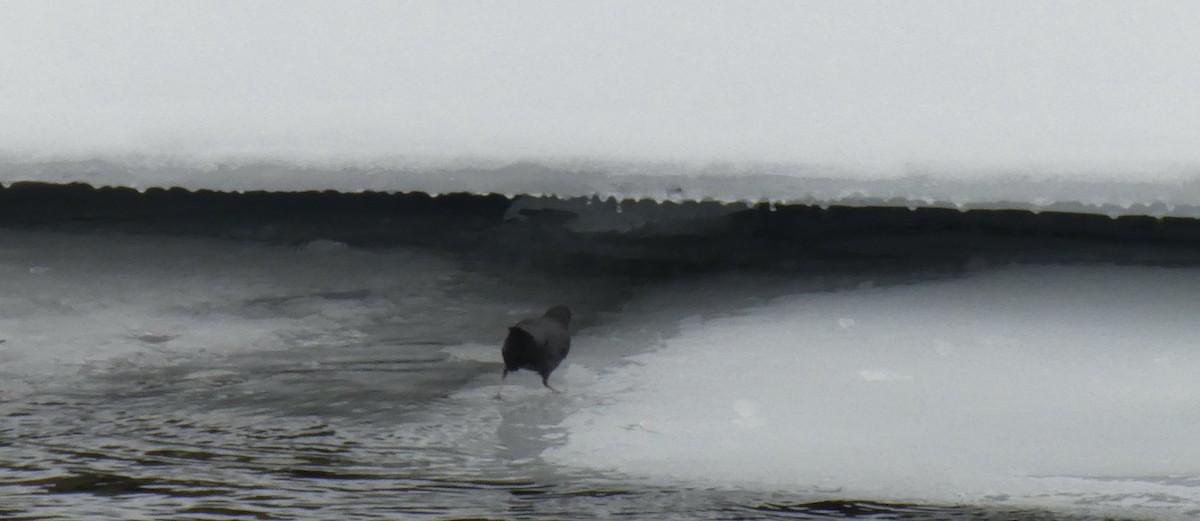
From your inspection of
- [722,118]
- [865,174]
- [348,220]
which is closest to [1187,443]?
[865,174]

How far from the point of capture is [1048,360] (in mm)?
2668

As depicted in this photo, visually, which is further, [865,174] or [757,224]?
[757,224]

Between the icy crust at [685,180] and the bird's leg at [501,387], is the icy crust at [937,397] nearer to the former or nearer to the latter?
the bird's leg at [501,387]

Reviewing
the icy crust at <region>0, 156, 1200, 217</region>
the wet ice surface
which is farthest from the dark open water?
the icy crust at <region>0, 156, 1200, 217</region>

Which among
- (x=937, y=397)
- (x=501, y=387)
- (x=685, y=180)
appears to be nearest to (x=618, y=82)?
(x=685, y=180)

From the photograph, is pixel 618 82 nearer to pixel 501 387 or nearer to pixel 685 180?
pixel 685 180

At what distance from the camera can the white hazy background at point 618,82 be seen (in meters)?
2.83

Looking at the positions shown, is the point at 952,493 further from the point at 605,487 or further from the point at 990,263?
the point at 990,263

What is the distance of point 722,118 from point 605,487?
109cm

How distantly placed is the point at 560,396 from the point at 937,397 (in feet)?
2.23

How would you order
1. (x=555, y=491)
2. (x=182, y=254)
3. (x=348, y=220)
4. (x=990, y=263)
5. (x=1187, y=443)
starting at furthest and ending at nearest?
1. (x=348, y=220)
2. (x=182, y=254)
3. (x=990, y=263)
4. (x=1187, y=443)
5. (x=555, y=491)

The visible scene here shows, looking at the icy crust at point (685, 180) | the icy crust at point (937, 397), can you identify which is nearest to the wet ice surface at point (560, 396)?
the icy crust at point (937, 397)

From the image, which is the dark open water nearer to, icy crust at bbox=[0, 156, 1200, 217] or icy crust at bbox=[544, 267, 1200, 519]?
icy crust at bbox=[544, 267, 1200, 519]

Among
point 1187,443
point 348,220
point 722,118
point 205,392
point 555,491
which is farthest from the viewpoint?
point 348,220
